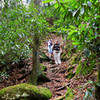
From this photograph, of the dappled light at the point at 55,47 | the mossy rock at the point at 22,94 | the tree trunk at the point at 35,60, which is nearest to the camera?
the dappled light at the point at 55,47

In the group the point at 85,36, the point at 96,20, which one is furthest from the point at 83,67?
the point at 96,20

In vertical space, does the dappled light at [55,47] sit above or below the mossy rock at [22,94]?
above

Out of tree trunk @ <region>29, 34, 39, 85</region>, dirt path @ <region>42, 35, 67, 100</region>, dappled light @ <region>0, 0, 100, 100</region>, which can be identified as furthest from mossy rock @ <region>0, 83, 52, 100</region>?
tree trunk @ <region>29, 34, 39, 85</region>

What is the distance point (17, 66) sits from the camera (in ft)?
29.5

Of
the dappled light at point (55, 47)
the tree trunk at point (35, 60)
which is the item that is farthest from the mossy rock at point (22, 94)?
the tree trunk at point (35, 60)

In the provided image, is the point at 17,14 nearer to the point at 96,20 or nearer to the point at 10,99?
the point at 10,99

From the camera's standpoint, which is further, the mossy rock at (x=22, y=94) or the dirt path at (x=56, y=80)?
the dirt path at (x=56, y=80)

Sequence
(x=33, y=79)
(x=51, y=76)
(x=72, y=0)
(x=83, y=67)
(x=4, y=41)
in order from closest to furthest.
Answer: (x=72, y=0)
(x=83, y=67)
(x=4, y=41)
(x=33, y=79)
(x=51, y=76)

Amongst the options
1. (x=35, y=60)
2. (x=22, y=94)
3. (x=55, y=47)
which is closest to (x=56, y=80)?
(x=35, y=60)

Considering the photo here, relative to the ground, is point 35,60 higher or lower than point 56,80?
higher

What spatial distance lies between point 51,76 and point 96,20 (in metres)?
6.96

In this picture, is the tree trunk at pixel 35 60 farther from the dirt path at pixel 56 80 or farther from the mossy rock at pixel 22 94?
the mossy rock at pixel 22 94

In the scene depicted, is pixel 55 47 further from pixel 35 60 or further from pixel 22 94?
pixel 22 94

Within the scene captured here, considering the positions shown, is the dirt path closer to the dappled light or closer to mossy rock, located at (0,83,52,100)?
the dappled light
